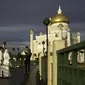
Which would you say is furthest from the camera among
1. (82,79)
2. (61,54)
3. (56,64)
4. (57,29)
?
(57,29)

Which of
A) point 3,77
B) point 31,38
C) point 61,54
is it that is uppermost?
point 31,38

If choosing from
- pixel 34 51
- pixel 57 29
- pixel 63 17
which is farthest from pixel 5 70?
pixel 34 51

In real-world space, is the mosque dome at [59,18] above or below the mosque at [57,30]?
above

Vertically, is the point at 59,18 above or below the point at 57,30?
above

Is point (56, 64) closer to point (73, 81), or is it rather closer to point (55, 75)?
point (55, 75)

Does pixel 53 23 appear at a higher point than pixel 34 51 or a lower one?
higher

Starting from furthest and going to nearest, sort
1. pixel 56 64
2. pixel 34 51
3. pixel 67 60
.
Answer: pixel 34 51, pixel 56 64, pixel 67 60

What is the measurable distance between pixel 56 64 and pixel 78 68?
4530mm

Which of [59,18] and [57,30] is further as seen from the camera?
[59,18]

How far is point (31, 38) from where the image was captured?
127312mm

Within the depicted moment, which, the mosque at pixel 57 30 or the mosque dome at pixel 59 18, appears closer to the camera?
the mosque at pixel 57 30

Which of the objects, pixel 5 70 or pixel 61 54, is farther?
pixel 5 70

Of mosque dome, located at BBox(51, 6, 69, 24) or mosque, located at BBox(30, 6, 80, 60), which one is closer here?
mosque, located at BBox(30, 6, 80, 60)

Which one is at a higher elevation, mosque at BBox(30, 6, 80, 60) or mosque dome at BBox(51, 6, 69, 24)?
mosque dome at BBox(51, 6, 69, 24)
